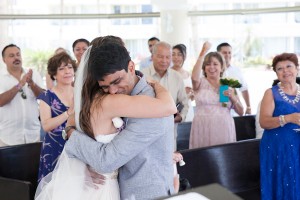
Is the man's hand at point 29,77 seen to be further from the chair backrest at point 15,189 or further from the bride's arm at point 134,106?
the bride's arm at point 134,106

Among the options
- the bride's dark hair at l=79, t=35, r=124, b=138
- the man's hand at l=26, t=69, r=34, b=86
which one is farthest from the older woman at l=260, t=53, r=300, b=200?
the man's hand at l=26, t=69, r=34, b=86

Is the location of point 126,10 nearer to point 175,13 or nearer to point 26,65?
point 175,13

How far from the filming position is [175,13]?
729cm

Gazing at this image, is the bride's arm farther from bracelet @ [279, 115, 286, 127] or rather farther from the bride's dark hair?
bracelet @ [279, 115, 286, 127]

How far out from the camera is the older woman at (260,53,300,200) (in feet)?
12.4

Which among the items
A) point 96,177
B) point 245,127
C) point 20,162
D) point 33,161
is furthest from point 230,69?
point 96,177

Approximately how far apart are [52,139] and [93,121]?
1.49 meters

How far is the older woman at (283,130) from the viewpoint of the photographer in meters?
3.77

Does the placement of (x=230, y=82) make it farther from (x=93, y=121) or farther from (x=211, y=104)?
(x=93, y=121)

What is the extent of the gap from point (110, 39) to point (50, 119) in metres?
1.48

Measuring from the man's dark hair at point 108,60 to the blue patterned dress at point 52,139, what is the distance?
1554 mm

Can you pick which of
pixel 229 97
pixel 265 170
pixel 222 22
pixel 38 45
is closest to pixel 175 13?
pixel 222 22

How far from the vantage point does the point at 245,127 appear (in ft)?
18.1

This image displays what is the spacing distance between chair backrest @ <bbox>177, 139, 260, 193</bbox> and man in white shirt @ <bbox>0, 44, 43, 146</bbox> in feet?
6.20
